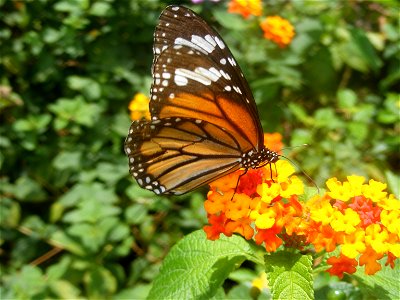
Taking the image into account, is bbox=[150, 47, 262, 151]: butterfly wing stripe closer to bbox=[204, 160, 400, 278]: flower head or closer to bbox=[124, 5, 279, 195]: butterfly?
bbox=[124, 5, 279, 195]: butterfly

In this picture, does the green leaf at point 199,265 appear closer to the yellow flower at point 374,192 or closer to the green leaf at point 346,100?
the yellow flower at point 374,192

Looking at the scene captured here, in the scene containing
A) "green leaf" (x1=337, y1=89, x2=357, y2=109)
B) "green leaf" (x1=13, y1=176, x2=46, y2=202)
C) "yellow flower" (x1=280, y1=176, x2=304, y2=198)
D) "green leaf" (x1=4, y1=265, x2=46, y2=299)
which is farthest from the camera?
"green leaf" (x1=337, y1=89, x2=357, y2=109)

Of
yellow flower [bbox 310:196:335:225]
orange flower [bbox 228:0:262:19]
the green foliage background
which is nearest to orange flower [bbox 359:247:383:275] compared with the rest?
yellow flower [bbox 310:196:335:225]

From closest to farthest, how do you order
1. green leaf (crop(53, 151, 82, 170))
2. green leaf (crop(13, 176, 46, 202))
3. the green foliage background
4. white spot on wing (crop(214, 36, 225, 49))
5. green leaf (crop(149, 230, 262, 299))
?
1. green leaf (crop(149, 230, 262, 299))
2. white spot on wing (crop(214, 36, 225, 49))
3. the green foliage background
4. green leaf (crop(53, 151, 82, 170))
5. green leaf (crop(13, 176, 46, 202))

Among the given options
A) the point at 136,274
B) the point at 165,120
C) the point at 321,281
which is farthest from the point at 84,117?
the point at 321,281

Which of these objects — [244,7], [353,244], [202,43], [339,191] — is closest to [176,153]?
[202,43]

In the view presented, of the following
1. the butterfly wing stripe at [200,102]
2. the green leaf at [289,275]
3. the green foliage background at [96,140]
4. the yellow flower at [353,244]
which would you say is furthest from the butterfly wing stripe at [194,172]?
the green foliage background at [96,140]
